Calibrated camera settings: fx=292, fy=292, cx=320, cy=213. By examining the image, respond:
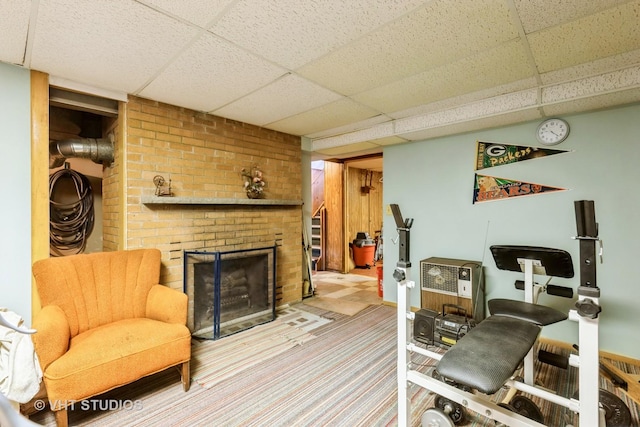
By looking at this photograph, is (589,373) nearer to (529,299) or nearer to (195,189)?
(529,299)

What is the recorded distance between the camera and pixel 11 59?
2.10 m

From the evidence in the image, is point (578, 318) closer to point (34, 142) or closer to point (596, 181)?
point (596, 181)

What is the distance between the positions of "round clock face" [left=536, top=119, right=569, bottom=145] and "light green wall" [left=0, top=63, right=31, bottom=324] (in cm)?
459

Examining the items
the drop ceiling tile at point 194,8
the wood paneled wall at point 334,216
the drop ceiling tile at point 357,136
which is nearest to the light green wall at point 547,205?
the drop ceiling tile at point 357,136

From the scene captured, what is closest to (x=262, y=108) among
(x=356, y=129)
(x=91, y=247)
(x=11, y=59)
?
(x=356, y=129)

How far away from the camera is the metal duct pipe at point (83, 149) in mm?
2840

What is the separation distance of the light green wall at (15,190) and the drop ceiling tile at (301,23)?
1.73 meters

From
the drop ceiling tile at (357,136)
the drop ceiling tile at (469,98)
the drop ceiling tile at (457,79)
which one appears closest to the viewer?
the drop ceiling tile at (457,79)

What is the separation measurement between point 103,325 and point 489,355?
8.73 ft

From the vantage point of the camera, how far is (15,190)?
222 cm

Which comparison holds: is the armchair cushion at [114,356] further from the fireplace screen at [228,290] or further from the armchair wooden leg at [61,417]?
the fireplace screen at [228,290]

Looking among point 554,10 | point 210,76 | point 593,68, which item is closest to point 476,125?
point 593,68

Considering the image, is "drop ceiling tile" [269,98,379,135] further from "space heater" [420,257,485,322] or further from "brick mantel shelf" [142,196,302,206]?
"space heater" [420,257,485,322]

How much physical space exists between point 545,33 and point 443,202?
2133mm
